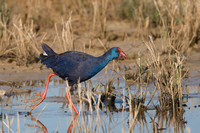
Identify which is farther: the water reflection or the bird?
the bird

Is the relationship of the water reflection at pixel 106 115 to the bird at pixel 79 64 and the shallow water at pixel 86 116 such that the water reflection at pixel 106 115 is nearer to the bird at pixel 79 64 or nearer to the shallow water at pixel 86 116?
the shallow water at pixel 86 116

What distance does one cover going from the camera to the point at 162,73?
606 cm

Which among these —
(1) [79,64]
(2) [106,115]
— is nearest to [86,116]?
(2) [106,115]

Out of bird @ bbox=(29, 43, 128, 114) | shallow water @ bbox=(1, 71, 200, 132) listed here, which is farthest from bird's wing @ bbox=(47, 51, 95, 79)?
shallow water @ bbox=(1, 71, 200, 132)

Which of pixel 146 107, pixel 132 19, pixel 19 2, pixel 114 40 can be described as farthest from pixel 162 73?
pixel 19 2

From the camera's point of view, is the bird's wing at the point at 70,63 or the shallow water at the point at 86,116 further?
the bird's wing at the point at 70,63

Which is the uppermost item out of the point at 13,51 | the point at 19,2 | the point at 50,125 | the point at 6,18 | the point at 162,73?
the point at 19,2

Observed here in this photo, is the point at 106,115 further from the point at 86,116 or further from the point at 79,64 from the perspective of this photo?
Result: the point at 79,64

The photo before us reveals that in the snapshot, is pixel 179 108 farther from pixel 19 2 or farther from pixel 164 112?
pixel 19 2

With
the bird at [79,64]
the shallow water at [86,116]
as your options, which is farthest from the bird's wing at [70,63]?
the shallow water at [86,116]

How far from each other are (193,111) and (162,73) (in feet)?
2.20

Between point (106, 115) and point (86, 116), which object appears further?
point (106, 115)

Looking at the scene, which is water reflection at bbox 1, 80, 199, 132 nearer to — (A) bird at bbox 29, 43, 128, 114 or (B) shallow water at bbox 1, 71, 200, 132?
(B) shallow water at bbox 1, 71, 200, 132

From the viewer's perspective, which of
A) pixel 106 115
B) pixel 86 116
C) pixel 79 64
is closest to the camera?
pixel 86 116
